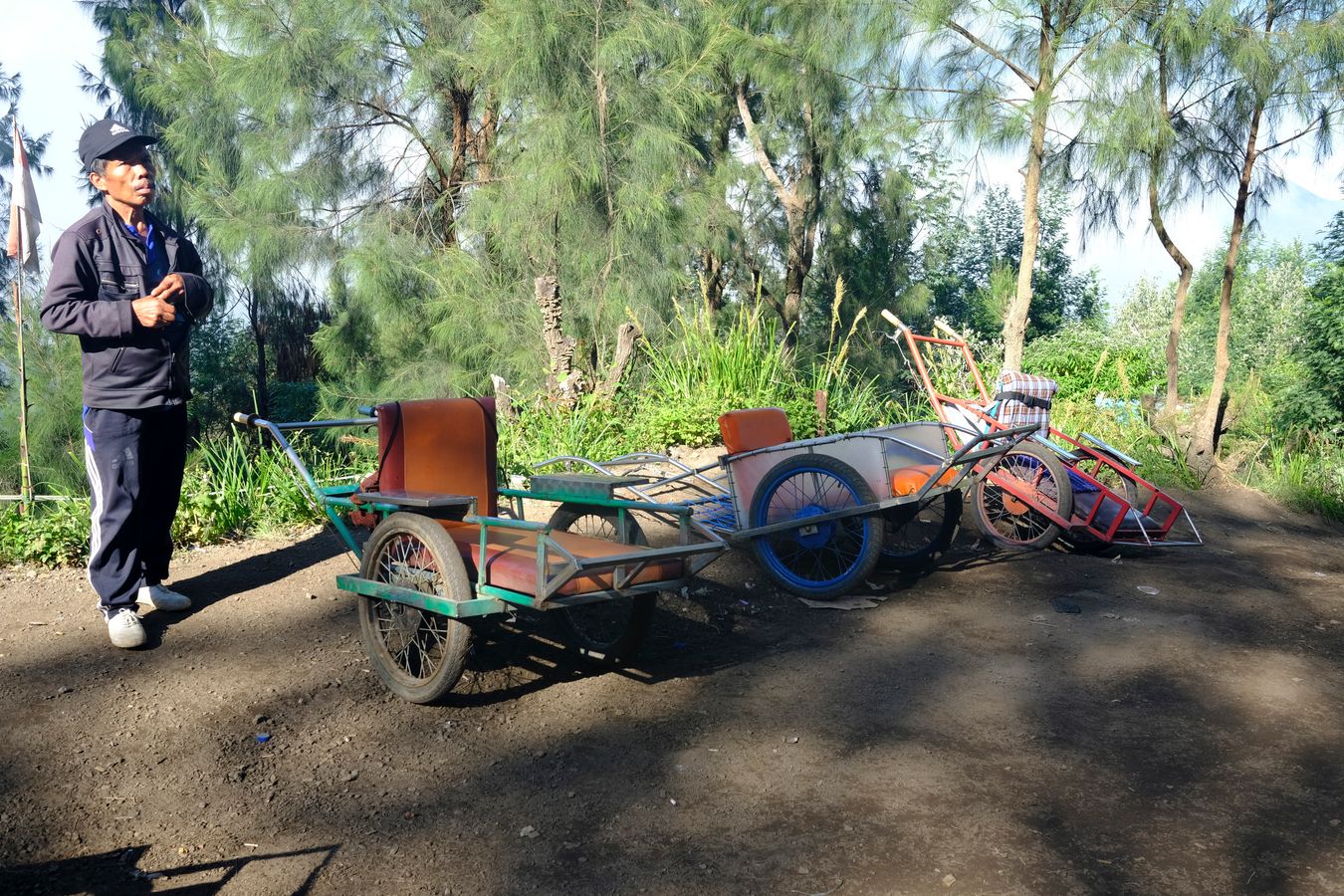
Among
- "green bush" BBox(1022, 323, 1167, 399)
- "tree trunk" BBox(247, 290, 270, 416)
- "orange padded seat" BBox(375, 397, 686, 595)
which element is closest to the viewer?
"orange padded seat" BBox(375, 397, 686, 595)

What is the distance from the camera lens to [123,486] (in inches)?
174

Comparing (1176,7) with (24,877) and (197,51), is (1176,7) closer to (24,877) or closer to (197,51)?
(24,877)

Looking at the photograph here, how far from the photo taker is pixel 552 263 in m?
12.7

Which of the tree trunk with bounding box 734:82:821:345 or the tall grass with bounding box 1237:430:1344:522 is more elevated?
the tree trunk with bounding box 734:82:821:345

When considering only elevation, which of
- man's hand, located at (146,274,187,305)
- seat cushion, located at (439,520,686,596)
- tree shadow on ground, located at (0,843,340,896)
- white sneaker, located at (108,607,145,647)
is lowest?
tree shadow on ground, located at (0,843,340,896)

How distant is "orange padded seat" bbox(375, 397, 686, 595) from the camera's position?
12.9 feet

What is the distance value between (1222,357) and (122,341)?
9.13 metres

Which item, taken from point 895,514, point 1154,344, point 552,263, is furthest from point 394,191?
point 1154,344

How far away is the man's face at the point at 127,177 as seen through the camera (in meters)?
4.40

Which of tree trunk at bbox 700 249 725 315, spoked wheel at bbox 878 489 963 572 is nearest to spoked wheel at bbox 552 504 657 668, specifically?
spoked wheel at bbox 878 489 963 572

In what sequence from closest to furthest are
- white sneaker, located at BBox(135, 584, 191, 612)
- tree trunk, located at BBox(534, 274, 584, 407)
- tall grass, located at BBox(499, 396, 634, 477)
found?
white sneaker, located at BBox(135, 584, 191, 612) → tall grass, located at BBox(499, 396, 634, 477) → tree trunk, located at BBox(534, 274, 584, 407)

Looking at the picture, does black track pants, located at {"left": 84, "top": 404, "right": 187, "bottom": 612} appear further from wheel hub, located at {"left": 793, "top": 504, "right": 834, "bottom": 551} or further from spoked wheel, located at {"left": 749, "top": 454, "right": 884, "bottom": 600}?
wheel hub, located at {"left": 793, "top": 504, "right": 834, "bottom": 551}

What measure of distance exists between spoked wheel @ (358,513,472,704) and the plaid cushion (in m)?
3.89

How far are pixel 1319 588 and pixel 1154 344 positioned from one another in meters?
18.7
